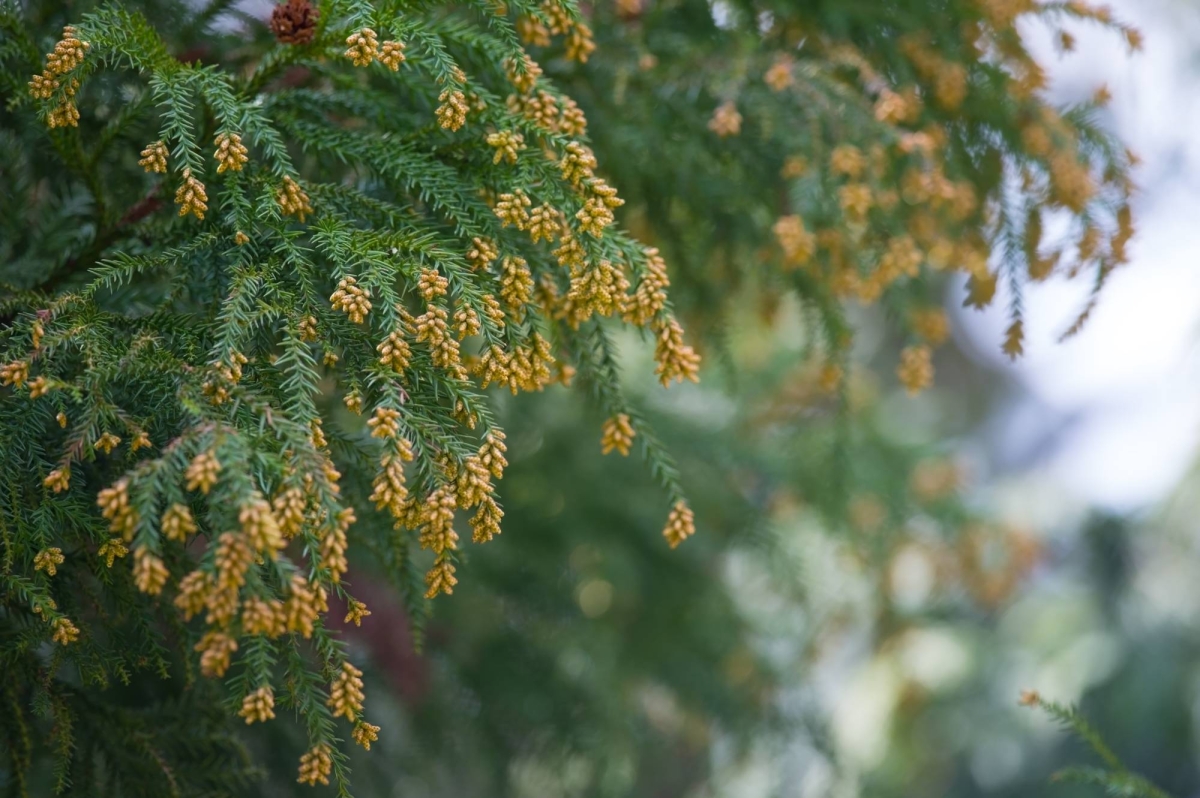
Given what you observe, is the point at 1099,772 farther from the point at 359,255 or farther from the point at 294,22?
the point at 294,22

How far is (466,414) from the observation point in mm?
1129

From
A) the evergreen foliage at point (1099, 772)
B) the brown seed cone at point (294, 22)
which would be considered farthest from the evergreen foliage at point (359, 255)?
the evergreen foliage at point (1099, 772)

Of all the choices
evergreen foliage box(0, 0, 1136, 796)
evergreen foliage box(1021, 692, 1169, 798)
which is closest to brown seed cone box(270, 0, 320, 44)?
evergreen foliage box(0, 0, 1136, 796)

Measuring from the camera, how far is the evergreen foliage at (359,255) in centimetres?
105

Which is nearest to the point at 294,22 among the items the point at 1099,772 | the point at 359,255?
the point at 359,255

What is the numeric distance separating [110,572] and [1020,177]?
1.90 m

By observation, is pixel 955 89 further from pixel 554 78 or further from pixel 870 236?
pixel 554 78

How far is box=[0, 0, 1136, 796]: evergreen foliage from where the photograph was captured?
1047 millimetres

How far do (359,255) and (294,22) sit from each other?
42 centimetres

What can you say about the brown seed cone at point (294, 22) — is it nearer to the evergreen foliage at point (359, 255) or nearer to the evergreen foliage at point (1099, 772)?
the evergreen foliage at point (359, 255)

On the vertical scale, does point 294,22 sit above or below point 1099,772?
above

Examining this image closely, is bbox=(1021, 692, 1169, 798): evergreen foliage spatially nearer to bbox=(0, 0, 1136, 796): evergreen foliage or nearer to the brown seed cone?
bbox=(0, 0, 1136, 796): evergreen foliage

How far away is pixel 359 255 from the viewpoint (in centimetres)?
114

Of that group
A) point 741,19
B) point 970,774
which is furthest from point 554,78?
point 970,774
